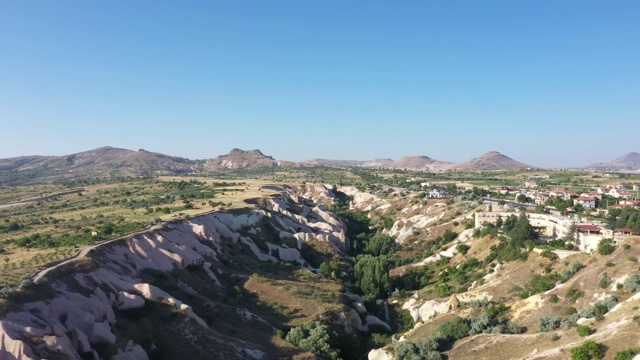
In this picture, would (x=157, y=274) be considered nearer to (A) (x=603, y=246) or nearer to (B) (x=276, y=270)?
(B) (x=276, y=270)

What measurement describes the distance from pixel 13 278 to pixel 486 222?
68.3 metres

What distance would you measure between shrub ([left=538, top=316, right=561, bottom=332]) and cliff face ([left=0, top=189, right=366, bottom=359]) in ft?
62.5

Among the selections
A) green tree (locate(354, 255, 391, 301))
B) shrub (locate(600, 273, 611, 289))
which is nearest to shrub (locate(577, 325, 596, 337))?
shrub (locate(600, 273, 611, 289))

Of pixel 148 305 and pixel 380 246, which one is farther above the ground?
pixel 148 305

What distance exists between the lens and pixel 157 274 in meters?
43.9

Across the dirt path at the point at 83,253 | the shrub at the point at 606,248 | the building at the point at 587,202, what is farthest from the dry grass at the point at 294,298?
the building at the point at 587,202

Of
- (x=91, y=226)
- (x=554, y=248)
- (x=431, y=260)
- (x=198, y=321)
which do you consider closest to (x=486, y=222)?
(x=431, y=260)

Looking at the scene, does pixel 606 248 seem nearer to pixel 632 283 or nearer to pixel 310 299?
pixel 632 283

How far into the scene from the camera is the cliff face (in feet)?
88.7

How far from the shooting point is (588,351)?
2686cm

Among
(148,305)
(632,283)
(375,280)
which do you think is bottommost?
(375,280)

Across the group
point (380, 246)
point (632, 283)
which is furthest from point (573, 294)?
point (380, 246)

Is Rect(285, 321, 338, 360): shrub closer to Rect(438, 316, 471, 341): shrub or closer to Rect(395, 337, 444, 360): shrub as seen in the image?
Rect(395, 337, 444, 360): shrub

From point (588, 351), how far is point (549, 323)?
9.42 metres
